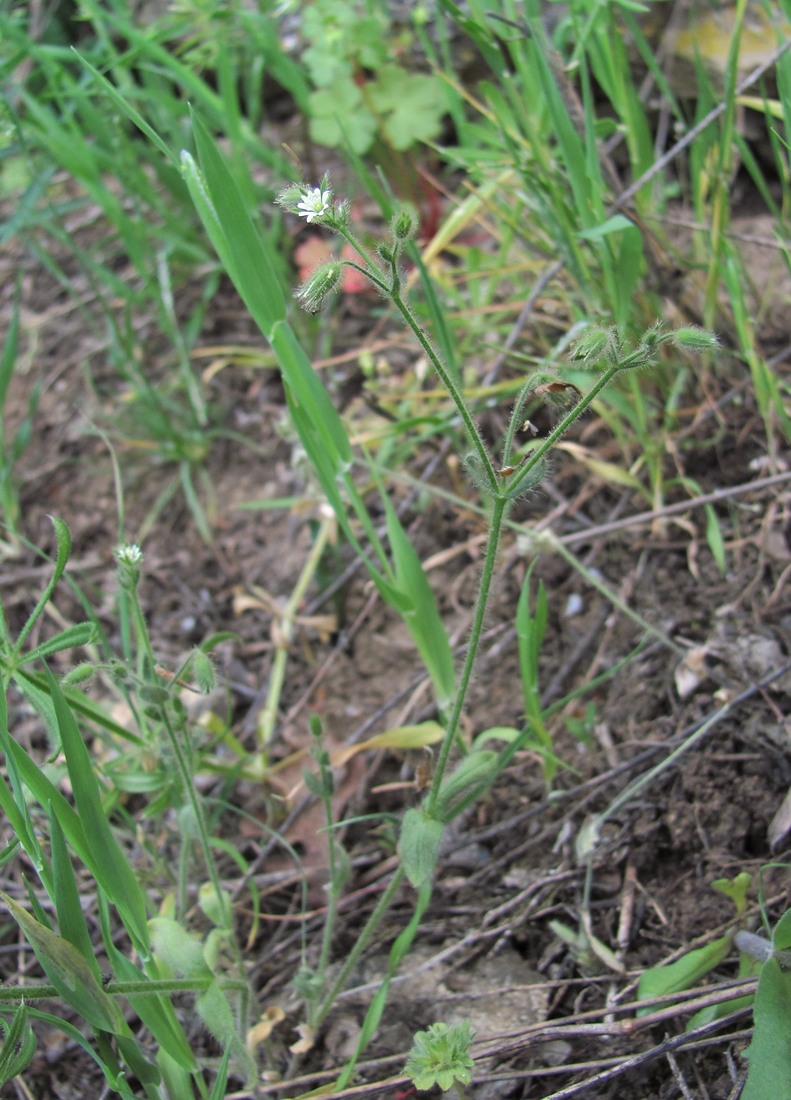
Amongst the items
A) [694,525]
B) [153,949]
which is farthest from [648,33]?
[153,949]

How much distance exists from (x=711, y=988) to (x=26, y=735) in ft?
5.65

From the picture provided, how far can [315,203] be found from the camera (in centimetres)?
130

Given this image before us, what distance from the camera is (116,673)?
4.89 feet

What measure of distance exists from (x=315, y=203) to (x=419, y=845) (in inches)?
37.1

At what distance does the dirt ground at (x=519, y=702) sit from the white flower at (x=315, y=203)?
95 centimetres

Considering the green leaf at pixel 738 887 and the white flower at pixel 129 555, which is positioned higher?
the white flower at pixel 129 555

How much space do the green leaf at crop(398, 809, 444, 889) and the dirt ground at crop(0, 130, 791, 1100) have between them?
11.8 inches

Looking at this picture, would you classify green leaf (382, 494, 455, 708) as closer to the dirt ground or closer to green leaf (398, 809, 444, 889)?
the dirt ground

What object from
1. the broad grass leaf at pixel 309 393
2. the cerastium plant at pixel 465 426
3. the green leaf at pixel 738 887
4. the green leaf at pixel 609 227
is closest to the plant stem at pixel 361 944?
the cerastium plant at pixel 465 426

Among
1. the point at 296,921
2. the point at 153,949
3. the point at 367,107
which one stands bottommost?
the point at 296,921

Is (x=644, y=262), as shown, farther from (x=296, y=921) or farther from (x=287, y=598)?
(x=296, y=921)

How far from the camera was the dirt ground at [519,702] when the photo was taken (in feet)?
5.32

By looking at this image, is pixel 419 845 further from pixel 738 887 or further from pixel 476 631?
pixel 738 887

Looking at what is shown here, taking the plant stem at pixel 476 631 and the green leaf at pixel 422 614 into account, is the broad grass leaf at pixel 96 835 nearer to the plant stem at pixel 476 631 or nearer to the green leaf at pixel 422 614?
the plant stem at pixel 476 631
